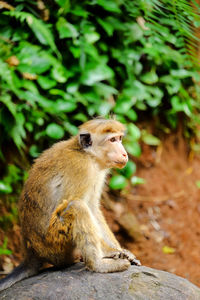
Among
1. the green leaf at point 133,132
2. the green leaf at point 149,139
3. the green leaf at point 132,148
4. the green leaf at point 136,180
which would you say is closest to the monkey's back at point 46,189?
the green leaf at point 132,148

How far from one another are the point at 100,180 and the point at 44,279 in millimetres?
1419

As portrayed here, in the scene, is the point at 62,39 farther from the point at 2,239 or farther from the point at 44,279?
the point at 44,279

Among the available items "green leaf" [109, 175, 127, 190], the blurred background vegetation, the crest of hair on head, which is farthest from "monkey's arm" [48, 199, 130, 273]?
"green leaf" [109, 175, 127, 190]

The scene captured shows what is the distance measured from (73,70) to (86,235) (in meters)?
3.74

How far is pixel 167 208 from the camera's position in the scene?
349 inches

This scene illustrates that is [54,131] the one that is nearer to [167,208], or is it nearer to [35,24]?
[35,24]

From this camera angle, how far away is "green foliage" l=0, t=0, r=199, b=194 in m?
6.73

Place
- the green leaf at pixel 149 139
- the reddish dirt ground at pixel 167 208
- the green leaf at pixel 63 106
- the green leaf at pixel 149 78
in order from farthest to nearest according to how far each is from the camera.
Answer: the green leaf at pixel 149 139, the green leaf at pixel 149 78, the reddish dirt ground at pixel 167 208, the green leaf at pixel 63 106

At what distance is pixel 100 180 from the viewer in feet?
17.4

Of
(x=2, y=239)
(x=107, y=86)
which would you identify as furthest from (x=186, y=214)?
(x=2, y=239)

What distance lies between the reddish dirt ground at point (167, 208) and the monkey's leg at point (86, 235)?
11.1 feet

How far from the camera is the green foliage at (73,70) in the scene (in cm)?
673

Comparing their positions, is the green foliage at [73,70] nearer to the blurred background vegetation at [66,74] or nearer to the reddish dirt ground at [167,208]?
the blurred background vegetation at [66,74]

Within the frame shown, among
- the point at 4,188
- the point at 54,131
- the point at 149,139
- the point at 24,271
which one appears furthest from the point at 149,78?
the point at 24,271
